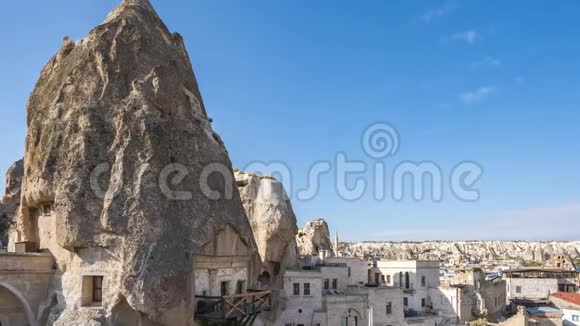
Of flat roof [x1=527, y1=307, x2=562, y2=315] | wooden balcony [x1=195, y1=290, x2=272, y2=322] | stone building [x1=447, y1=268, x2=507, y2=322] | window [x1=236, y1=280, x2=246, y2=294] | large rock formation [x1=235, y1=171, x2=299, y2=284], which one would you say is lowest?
flat roof [x1=527, y1=307, x2=562, y2=315]

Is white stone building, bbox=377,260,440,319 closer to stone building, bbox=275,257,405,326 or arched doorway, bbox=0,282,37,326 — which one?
stone building, bbox=275,257,405,326

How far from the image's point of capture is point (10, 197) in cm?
6050

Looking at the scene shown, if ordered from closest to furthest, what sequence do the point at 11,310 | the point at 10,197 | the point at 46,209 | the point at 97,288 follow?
the point at 97,288 → the point at 11,310 → the point at 46,209 → the point at 10,197

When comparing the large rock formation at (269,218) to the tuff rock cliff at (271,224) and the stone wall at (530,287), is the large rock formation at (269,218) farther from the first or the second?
the stone wall at (530,287)

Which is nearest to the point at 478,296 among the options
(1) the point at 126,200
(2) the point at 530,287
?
(2) the point at 530,287

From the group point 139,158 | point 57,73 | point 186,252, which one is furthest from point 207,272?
point 57,73

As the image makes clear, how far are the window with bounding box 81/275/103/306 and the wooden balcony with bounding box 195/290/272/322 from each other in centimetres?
451

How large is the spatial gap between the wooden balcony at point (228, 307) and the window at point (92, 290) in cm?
451

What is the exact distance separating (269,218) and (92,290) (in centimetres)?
1545

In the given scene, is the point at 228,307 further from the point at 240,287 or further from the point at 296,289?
the point at 296,289

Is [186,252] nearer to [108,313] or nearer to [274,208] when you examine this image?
[108,313]

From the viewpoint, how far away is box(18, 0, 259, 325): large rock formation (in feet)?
75.6

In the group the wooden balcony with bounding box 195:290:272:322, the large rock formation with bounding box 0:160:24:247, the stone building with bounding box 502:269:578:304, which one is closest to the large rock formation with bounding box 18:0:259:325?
the wooden balcony with bounding box 195:290:272:322

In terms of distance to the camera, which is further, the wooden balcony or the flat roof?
the flat roof
